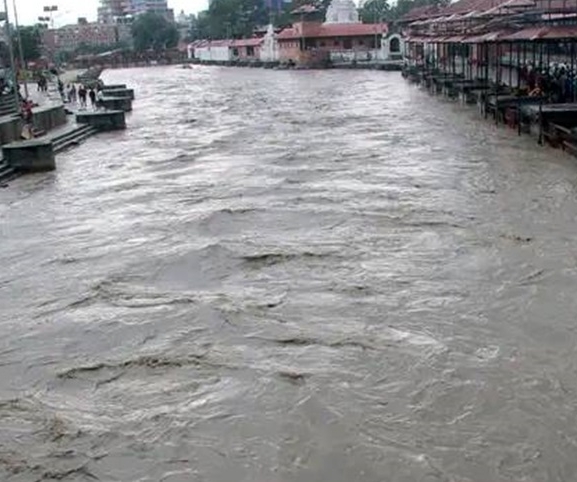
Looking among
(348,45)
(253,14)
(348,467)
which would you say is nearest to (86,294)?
(348,467)

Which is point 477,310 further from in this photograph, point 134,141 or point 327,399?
point 134,141

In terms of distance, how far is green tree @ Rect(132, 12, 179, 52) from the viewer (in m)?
134

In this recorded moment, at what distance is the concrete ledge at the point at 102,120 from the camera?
30344mm

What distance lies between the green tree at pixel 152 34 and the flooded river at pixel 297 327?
398 feet

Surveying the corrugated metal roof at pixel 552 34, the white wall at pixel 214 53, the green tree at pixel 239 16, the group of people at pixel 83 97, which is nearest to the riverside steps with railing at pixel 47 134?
the group of people at pixel 83 97

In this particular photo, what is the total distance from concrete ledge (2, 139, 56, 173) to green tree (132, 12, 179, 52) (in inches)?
4653

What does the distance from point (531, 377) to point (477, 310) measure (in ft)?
5.47

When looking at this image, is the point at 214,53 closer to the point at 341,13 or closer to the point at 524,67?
the point at 341,13

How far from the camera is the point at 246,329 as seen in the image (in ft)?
29.2

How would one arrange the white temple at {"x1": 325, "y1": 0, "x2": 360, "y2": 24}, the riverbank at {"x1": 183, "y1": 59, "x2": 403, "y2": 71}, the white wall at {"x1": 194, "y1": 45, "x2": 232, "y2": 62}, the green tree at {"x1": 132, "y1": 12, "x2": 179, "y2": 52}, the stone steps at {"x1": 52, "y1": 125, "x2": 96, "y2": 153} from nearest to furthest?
the stone steps at {"x1": 52, "y1": 125, "x2": 96, "y2": 153} < the riverbank at {"x1": 183, "y1": 59, "x2": 403, "y2": 71} < the white temple at {"x1": 325, "y1": 0, "x2": 360, "y2": 24} < the white wall at {"x1": 194, "y1": 45, "x2": 232, "y2": 62} < the green tree at {"x1": 132, "y1": 12, "x2": 179, "y2": 52}

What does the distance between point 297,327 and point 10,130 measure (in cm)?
1666

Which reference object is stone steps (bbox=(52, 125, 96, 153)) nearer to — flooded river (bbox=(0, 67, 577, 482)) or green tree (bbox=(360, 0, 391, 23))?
flooded river (bbox=(0, 67, 577, 482))

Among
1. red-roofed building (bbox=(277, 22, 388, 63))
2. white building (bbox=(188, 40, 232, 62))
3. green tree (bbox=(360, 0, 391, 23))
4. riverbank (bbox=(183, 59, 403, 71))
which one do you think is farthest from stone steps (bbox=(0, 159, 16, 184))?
green tree (bbox=(360, 0, 391, 23))

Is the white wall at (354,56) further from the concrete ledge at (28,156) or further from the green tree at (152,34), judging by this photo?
the green tree at (152,34)
